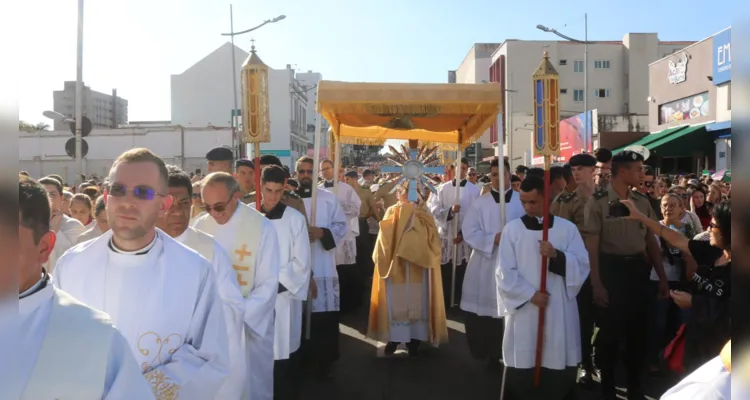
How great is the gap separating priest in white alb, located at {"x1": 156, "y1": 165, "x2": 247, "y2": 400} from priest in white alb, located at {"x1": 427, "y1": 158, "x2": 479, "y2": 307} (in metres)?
5.32

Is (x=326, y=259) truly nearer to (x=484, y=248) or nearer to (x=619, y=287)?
(x=484, y=248)

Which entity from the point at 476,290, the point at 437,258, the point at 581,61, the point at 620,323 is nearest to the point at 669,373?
the point at 620,323

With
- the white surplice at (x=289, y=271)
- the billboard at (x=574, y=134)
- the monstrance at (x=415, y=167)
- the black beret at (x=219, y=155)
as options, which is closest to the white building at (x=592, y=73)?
the billboard at (x=574, y=134)

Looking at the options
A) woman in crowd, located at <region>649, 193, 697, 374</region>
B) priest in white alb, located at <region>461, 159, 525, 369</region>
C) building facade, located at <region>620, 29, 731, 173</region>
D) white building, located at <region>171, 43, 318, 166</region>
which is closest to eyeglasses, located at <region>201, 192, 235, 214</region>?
priest in white alb, located at <region>461, 159, 525, 369</region>

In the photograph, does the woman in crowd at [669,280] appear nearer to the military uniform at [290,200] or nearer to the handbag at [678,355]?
the handbag at [678,355]

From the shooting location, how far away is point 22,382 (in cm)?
141

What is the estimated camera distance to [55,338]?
162 centimetres

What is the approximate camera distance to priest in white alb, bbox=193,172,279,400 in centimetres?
417

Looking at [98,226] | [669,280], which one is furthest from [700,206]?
[98,226]

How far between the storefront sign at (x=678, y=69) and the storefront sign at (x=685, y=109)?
804 millimetres

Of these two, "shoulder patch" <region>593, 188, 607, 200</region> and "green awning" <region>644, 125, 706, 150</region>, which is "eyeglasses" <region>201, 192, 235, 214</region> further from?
"green awning" <region>644, 125, 706, 150</region>

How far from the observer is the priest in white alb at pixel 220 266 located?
136 inches

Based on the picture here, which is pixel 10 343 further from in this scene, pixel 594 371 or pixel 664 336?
pixel 664 336

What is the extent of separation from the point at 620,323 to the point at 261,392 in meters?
2.94
